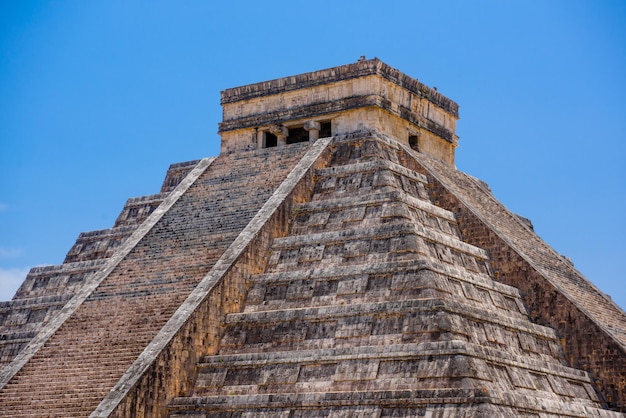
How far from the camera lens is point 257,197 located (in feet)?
73.5

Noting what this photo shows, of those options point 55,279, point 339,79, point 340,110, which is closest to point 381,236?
point 340,110

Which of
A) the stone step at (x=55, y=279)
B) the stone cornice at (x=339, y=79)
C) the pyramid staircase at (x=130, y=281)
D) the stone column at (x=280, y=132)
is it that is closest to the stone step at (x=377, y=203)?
the pyramid staircase at (x=130, y=281)

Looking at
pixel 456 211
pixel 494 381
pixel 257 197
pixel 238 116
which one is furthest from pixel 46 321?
pixel 494 381

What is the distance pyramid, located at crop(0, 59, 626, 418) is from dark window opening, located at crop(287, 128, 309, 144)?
1.57 feet

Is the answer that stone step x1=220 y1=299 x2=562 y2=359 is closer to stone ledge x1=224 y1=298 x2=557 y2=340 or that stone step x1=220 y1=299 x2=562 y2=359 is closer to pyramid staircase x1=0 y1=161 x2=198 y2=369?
stone ledge x1=224 y1=298 x2=557 y2=340

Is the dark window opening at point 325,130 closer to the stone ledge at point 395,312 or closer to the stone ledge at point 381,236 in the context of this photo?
the stone ledge at point 381,236

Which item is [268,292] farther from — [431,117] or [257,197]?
[431,117]

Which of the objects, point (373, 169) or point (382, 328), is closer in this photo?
point (382, 328)

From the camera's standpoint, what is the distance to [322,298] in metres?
18.5

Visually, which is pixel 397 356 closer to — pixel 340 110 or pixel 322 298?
pixel 322 298

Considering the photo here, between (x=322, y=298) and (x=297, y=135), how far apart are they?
7890mm

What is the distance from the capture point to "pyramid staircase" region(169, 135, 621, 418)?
634 inches

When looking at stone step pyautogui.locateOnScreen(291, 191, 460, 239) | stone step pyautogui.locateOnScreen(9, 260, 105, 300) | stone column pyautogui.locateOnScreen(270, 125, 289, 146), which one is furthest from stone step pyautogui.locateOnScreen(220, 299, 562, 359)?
stone column pyautogui.locateOnScreen(270, 125, 289, 146)

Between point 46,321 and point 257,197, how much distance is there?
17.2 feet
